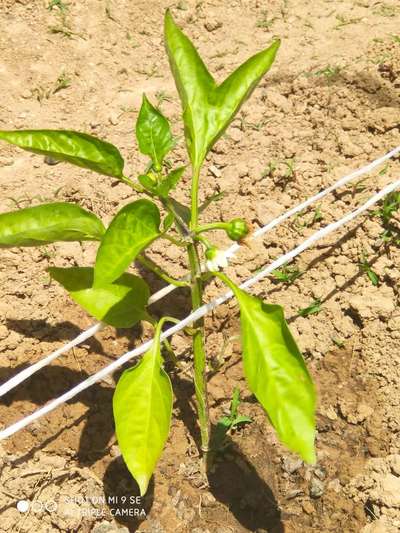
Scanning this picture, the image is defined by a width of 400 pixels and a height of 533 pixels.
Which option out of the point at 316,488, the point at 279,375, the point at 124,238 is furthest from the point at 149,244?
the point at 316,488

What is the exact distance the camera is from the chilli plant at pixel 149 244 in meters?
1.50

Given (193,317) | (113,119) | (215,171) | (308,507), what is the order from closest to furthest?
(193,317) < (308,507) < (215,171) < (113,119)

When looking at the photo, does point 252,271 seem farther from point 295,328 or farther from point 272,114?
point 272,114

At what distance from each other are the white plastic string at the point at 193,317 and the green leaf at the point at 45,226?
401 millimetres

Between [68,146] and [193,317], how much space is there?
1.91ft

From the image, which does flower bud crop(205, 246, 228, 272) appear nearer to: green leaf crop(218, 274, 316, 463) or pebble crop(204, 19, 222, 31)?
green leaf crop(218, 274, 316, 463)

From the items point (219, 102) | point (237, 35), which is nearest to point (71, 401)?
point (219, 102)

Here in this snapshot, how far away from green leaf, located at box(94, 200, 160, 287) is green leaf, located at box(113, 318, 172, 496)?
0.30 meters

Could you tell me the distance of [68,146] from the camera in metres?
1.63

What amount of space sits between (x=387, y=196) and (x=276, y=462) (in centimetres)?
113

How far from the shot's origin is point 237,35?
3.32 metres

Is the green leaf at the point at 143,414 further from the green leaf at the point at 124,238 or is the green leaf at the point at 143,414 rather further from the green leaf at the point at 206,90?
the green leaf at the point at 206,90

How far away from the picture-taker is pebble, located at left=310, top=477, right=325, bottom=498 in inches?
85.8

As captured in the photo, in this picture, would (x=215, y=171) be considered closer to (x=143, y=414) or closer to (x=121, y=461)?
(x=121, y=461)
